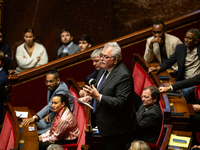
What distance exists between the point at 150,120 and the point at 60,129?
589 mm

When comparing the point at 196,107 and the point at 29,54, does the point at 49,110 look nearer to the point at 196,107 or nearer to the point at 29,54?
the point at 29,54

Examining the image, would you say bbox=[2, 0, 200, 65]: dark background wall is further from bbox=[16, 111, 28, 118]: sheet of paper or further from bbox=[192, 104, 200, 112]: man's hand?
bbox=[192, 104, 200, 112]: man's hand

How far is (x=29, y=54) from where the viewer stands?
2.73 m

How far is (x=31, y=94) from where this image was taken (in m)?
2.41

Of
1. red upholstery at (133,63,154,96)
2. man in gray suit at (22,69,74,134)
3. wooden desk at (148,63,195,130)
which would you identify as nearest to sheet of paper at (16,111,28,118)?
man in gray suit at (22,69,74,134)

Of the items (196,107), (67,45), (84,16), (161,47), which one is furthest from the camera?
(84,16)

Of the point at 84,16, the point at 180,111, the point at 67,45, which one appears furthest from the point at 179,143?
the point at 84,16

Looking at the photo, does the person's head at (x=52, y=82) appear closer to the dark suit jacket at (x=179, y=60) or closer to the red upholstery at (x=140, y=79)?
the red upholstery at (x=140, y=79)

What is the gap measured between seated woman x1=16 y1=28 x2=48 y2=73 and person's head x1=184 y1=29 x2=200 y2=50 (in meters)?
1.30

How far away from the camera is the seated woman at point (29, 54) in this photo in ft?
8.82

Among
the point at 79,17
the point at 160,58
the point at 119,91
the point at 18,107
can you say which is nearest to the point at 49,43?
the point at 79,17

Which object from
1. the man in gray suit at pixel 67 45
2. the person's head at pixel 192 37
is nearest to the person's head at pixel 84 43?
the man in gray suit at pixel 67 45

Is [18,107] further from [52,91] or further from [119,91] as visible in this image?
[119,91]

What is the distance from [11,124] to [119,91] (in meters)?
0.88
